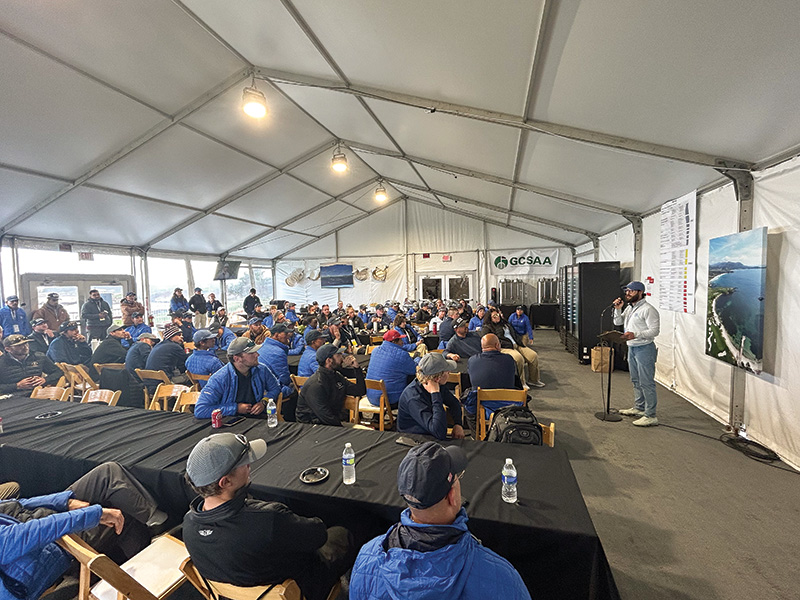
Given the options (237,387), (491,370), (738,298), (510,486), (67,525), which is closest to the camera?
(67,525)

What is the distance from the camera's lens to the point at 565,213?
8.08 meters

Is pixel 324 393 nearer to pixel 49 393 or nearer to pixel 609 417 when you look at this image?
pixel 49 393

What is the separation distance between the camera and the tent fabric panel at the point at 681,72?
81.0 inches

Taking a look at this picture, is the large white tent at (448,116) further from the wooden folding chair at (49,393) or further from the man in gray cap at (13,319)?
the wooden folding chair at (49,393)

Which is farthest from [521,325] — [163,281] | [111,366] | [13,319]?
[163,281]

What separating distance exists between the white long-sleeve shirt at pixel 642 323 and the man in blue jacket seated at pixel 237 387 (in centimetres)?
437

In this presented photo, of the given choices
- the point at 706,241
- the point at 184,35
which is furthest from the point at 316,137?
the point at 706,241

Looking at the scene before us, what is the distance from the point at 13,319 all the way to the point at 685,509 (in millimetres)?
10452

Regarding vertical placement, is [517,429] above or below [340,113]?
below

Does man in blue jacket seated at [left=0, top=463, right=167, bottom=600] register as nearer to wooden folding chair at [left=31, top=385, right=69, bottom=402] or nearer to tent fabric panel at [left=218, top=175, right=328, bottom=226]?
wooden folding chair at [left=31, top=385, right=69, bottom=402]

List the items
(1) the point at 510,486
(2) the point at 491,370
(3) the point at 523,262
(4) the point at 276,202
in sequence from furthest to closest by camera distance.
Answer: (3) the point at 523,262, (4) the point at 276,202, (2) the point at 491,370, (1) the point at 510,486

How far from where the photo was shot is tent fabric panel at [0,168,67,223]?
19.6 ft

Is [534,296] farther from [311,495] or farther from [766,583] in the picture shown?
[311,495]

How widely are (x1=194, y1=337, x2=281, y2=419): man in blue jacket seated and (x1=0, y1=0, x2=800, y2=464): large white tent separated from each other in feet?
10.7
